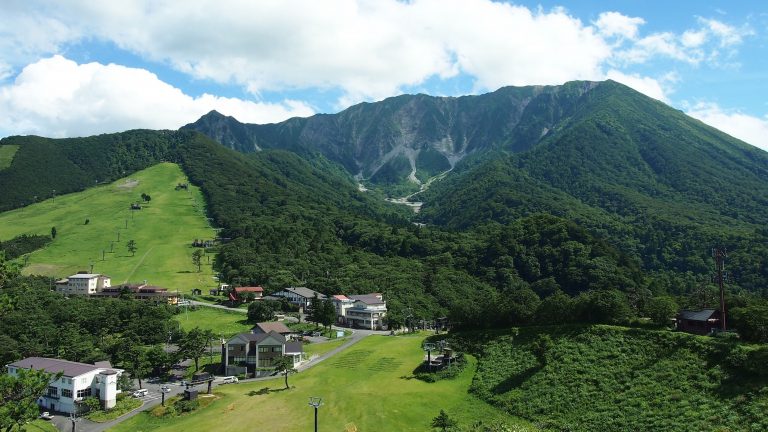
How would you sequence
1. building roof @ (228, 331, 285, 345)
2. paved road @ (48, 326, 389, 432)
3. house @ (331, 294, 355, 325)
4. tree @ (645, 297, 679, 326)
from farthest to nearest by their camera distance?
house @ (331, 294, 355, 325) → building roof @ (228, 331, 285, 345) → paved road @ (48, 326, 389, 432) → tree @ (645, 297, 679, 326)

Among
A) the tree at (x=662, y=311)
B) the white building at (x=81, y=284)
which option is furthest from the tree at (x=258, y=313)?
the tree at (x=662, y=311)

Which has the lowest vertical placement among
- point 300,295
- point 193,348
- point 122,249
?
point 193,348

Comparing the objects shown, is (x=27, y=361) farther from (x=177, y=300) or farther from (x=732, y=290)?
(x=732, y=290)

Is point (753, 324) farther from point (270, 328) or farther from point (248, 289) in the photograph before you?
point (248, 289)

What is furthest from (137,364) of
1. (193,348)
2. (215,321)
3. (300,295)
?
(300,295)

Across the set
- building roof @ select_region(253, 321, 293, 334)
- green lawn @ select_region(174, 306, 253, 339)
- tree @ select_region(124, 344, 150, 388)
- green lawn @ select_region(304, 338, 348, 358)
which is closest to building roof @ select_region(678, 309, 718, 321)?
green lawn @ select_region(304, 338, 348, 358)

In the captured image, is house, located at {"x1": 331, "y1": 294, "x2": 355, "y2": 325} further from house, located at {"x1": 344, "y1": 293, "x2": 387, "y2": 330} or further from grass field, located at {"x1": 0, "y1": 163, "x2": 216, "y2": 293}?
grass field, located at {"x1": 0, "y1": 163, "x2": 216, "y2": 293}

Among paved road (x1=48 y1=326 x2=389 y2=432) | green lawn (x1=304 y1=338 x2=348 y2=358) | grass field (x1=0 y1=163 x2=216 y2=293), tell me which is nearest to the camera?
paved road (x1=48 y1=326 x2=389 y2=432)
